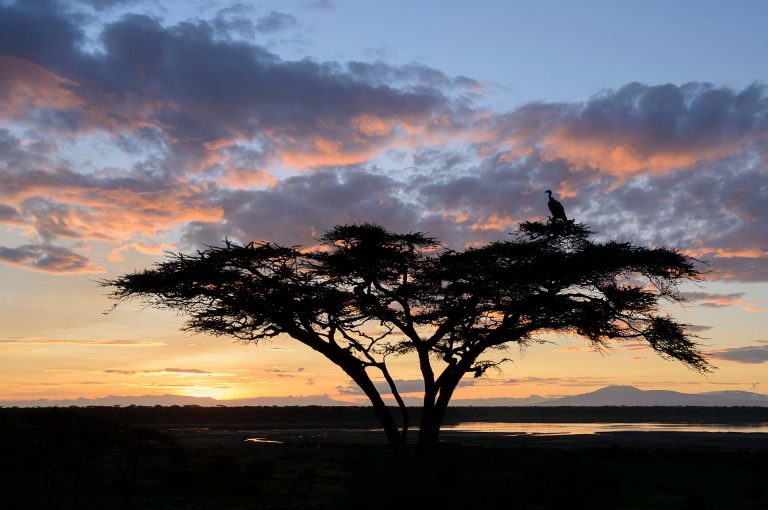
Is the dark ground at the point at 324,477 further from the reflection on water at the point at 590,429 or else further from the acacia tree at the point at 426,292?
the reflection on water at the point at 590,429

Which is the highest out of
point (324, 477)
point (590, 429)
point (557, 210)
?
point (557, 210)

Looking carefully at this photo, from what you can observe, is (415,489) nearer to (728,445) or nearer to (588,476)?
(588,476)

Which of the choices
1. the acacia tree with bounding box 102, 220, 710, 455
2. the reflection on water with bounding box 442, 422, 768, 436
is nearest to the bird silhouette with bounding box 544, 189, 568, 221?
the acacia tree with bounding box 102, 220, 710, 455

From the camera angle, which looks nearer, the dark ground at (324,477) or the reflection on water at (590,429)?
the dark ground at (324,477)

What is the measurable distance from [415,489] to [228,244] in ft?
45.0

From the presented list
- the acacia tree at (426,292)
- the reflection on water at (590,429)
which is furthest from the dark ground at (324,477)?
the reflection on water at (590,429)

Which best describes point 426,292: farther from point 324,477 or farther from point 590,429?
point 590,429

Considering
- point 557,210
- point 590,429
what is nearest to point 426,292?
point 557,210

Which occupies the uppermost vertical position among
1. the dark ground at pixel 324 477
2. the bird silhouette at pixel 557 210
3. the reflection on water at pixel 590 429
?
the bird silhouette at pixel 557 210

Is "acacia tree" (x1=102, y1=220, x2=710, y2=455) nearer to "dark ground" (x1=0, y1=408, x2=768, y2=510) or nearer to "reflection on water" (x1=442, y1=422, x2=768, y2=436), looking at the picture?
"dark ground" (x1=0, y1=408, x2=768, y2=510)

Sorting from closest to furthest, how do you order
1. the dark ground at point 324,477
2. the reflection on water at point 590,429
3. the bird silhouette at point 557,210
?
the dark ground at point 324,477 < the bird silhouette at point 557,210 < the reflection on water at point 590,429

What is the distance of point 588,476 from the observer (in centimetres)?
3181

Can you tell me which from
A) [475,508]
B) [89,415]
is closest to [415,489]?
[475,508]

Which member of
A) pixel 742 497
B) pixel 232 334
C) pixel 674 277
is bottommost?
pixel 742 497
